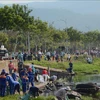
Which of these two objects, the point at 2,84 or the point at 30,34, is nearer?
the point at 2,84

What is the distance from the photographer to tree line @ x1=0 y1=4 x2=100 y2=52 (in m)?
50.0

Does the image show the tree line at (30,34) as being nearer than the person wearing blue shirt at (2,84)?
No

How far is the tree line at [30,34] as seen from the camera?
164 ft

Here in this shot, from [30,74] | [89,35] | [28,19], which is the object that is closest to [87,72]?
[28,19]

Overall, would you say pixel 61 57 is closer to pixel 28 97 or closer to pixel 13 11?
pixel 13 11

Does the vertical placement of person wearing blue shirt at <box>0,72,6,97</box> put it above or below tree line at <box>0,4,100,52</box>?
below

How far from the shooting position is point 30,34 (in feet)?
227

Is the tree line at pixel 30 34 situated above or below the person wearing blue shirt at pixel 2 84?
above

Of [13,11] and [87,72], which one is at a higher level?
[13,11]

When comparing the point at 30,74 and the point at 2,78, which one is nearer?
the point at 2,78

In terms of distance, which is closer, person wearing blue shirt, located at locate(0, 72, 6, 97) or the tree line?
person wearing blue shirt, located at locate(0, 72, 6, 97)

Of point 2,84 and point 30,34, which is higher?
point 30,34

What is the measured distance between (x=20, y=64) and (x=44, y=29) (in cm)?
2943

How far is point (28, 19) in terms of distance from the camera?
5316cm
